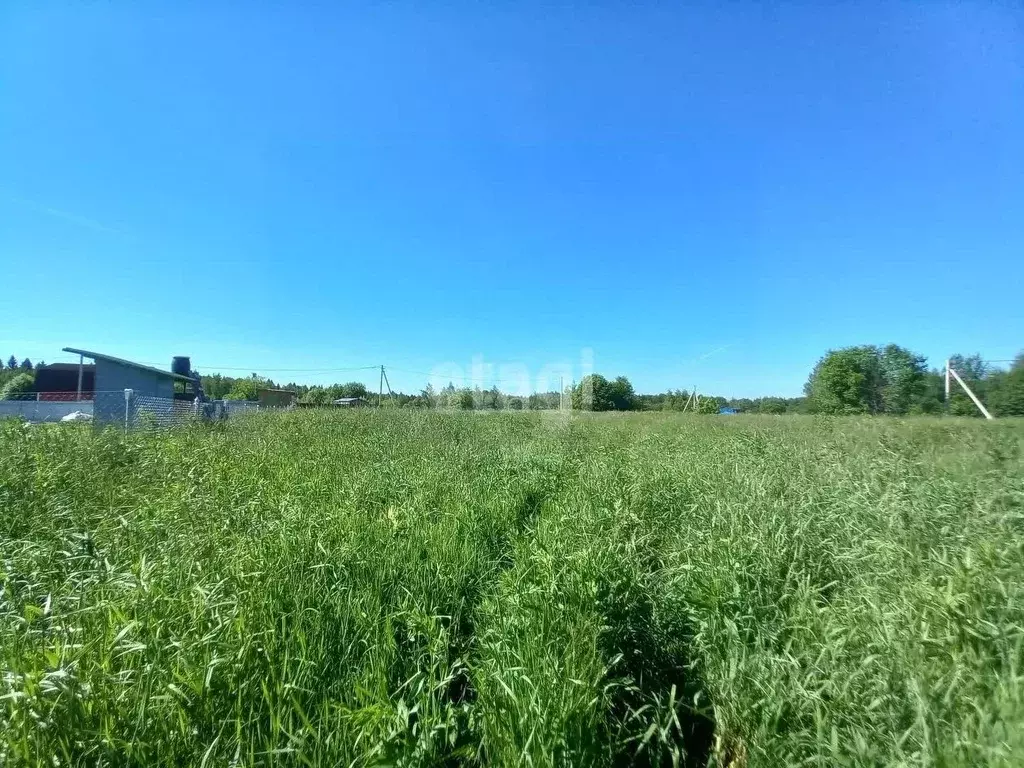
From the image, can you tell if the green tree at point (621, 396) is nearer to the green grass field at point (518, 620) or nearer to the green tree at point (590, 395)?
the green tree at point (590, 395)

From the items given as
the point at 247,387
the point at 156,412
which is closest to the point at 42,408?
the point at 156,412

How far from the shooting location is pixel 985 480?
3736 millimetres

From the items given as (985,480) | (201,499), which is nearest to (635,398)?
(985,480)

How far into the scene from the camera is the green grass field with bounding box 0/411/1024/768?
1.58 metres

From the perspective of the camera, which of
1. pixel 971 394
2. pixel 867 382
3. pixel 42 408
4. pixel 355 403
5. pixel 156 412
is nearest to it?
pixel 971 394

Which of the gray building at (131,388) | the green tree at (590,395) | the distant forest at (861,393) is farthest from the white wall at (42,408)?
the green tree at (590,395)

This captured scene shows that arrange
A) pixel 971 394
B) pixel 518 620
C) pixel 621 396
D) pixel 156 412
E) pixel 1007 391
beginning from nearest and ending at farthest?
1. pixel 518 620
2. pixel 1007 391
3. pixel 971 394
4. pixel 156 412
5. pixel 621 396

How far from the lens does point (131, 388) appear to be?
16.0m

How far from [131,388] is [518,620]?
19.8 m

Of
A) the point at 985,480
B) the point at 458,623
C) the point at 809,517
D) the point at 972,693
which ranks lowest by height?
the point at 458,623

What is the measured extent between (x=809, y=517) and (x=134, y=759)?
4287 mm

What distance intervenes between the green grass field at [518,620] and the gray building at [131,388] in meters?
6.47

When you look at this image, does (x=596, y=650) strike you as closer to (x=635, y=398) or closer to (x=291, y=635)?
(x=291, y=635)

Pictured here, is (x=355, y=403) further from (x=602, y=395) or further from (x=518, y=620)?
(x=518, y=620)
